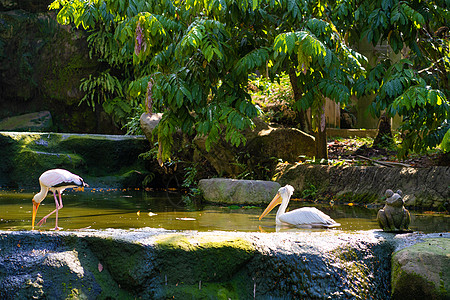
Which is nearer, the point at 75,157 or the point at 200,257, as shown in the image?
the point at 200,257

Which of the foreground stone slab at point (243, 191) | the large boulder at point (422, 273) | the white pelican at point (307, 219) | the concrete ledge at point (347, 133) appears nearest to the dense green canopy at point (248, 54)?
the white pelican at point (307, 219)

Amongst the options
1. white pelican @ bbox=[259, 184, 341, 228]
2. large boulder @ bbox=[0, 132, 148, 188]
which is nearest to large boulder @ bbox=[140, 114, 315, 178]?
large boulder @ bbox=[0, 132, 148, 188]

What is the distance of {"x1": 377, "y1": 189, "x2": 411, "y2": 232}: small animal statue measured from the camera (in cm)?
424

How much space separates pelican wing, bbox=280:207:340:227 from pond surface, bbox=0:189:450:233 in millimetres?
184

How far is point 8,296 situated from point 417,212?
17.3ft

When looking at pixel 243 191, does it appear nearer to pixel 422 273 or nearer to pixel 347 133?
pixel 422 273

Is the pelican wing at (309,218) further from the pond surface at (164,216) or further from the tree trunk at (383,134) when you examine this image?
the tree trunk at (383,134)

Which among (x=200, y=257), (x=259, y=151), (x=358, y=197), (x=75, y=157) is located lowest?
(x=358, y=197)

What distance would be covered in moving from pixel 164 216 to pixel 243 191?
212 centimetres

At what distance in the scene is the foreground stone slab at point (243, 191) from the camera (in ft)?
26.1

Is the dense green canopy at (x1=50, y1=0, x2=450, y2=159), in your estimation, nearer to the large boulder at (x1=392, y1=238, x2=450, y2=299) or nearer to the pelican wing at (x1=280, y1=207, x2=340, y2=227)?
the pelican wing at (x1=280, y1=207, x2=340, y2=227)

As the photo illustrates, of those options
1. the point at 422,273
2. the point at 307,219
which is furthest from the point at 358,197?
the point at 422,273

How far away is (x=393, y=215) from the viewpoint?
14.1 feet

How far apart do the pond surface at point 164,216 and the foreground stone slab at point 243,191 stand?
0.31m
